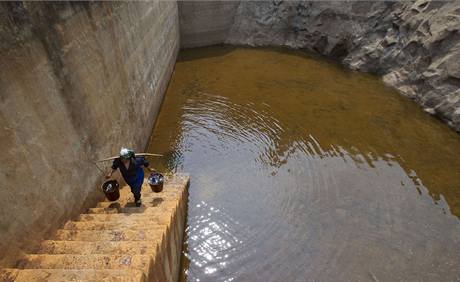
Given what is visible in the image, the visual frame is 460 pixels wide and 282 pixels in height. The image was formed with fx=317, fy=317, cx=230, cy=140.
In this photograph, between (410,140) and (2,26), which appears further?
(410,140)

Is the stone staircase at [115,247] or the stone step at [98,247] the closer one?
the stone staircase at [115,247]

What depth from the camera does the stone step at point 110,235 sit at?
482 cm

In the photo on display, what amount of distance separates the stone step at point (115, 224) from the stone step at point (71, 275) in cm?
146

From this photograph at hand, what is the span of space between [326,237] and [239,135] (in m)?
4.78

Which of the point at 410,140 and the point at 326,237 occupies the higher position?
the point at 410,140

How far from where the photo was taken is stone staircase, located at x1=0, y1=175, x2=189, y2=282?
369cm

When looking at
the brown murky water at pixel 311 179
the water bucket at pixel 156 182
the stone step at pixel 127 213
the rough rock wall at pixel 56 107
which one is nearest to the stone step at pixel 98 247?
the rough rock wall at pixel 56 107

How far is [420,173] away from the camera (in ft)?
31.1

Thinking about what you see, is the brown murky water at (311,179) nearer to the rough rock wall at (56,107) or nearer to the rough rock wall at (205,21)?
the rough rock wall at (56,107)

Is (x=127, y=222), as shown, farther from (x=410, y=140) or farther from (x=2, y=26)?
(x=410, y=140)

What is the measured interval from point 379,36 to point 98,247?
1644cm

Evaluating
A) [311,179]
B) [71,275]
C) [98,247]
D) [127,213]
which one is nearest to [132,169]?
[127,213]

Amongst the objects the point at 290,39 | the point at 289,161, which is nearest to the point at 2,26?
the point at 289,161

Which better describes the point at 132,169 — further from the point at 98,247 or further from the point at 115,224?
the point at 98,247
